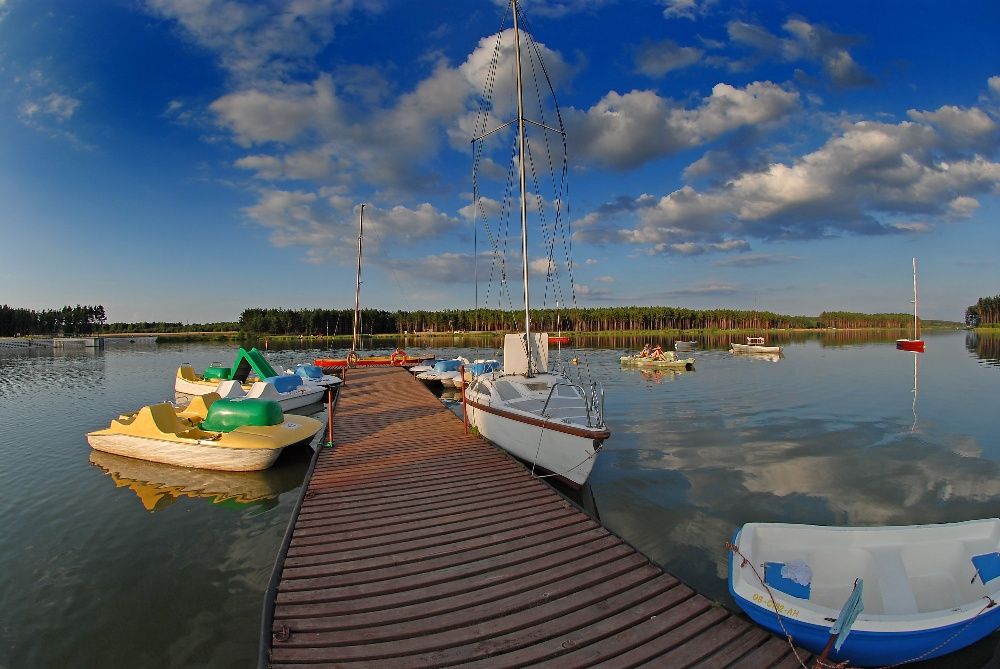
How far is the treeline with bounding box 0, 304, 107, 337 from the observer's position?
127312 millimetres

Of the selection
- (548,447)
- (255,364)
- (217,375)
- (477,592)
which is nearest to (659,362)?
(255,364)

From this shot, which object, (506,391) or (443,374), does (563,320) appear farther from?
(506,391)

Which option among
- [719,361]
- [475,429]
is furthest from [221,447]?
[719,361]

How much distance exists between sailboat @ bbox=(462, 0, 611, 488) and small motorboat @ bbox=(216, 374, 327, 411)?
8.72 metres

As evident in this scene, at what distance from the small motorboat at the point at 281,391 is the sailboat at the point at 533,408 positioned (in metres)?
8.72

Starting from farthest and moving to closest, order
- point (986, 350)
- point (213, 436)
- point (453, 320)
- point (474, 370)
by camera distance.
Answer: point (453, 320)
point (986, 350)
point (474, 370)
point (213, 436)

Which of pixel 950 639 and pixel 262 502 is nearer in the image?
pixel 950 639

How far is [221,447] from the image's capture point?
12570mm

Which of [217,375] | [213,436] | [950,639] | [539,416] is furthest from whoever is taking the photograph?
[217,375]

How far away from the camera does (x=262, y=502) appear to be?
11.2 m

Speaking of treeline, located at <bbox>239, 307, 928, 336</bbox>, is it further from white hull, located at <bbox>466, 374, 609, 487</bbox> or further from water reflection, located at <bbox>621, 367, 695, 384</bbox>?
white hull, located at <bbox>466, 374, 609, 487</bbox>

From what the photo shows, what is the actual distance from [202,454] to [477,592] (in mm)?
10442

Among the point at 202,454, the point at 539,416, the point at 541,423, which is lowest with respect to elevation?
the point at 202,454

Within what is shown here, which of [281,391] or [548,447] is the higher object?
[548,447]
